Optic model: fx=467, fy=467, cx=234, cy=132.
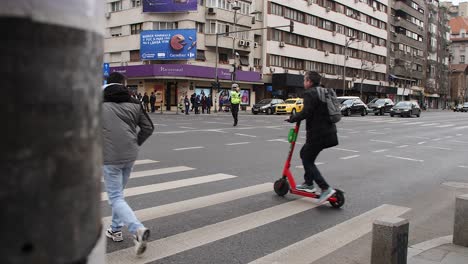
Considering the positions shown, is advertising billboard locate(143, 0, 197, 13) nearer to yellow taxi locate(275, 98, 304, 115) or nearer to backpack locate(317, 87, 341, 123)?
yellow taxi locate(275, 98, 304, 115)

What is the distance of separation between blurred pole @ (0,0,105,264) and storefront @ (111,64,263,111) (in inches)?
1639

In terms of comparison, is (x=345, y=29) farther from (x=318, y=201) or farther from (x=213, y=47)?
(x=318, y=201)

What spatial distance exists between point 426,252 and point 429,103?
114831 mm

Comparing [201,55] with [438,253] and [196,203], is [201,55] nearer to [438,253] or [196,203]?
[196,203]

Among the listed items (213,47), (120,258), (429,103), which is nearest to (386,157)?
(120,258)

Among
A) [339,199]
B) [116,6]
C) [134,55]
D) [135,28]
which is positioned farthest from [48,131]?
[116,6]

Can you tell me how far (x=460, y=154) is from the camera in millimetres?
13836

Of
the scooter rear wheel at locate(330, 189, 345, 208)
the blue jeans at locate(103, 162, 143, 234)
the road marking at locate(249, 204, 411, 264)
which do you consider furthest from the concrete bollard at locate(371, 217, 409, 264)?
the scooter rear wheel at locate(330, 189, 345, 208)

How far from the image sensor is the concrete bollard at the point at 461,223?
4.87 m

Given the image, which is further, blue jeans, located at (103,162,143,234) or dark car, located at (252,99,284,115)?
dark car, located at (252,99,284,115)

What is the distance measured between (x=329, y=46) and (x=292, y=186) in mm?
62583

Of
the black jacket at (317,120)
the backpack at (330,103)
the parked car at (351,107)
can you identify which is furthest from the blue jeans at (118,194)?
the parked car at (351,107)

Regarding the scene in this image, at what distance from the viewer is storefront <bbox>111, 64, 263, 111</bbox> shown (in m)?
43.4

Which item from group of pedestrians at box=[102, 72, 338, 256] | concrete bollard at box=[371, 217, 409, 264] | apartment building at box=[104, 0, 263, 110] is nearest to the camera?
concrete bollard at box=[371, 217, 409, 264]
